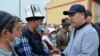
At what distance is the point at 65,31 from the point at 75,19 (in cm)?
334

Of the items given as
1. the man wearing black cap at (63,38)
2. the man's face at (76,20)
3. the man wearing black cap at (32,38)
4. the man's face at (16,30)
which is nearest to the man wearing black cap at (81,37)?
the man's face at (76,20)

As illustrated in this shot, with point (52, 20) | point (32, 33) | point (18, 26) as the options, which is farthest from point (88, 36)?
point (52, 20)

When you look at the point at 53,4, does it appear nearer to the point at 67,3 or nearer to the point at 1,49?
the point at 67,3

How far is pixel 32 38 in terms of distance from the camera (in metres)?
4.12

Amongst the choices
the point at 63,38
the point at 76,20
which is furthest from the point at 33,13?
the point at 63,38

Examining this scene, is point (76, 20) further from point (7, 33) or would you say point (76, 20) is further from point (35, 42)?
point (7, 33)

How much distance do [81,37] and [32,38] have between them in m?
0.61

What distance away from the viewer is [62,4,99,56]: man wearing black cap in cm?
407

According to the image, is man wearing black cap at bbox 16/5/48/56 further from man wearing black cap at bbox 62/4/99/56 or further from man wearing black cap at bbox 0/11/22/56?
man wearing black cap at bbox 0/11/22/56

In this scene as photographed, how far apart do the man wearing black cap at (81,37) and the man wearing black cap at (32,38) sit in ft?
1.27

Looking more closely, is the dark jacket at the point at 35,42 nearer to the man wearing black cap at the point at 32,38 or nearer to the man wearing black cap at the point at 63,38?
the man wearing black cap at the point at 32,38

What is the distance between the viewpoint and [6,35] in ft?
7.94

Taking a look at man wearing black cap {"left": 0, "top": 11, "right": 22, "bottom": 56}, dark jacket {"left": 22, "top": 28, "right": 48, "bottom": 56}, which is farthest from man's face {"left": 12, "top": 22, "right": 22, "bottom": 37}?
dark jacket {"left": 22, "top": 28, "right": 48, "bottom": 56}

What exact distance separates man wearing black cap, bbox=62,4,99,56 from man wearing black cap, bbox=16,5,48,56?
15.3 inches
